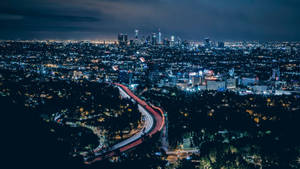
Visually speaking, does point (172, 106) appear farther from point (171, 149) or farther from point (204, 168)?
point (204, 168)

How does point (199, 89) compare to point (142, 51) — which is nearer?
point (199, 89)

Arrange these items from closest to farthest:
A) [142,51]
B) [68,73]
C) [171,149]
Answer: [171,149] < [68,73] < [142,51]

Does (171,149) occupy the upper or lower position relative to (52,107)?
lower

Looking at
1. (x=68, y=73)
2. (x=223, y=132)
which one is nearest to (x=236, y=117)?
(x=223, y=132)

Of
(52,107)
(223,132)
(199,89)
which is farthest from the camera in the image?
(199,89)

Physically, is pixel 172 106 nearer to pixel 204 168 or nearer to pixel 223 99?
pixel 223 99

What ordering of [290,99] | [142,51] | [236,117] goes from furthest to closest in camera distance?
[142,51] → [290,99] → [236,117]

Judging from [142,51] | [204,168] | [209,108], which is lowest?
[204,168]

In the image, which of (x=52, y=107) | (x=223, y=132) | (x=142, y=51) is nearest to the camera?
(x=223, y=132)

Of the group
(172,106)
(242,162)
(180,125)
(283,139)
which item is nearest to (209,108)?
(172,106)
